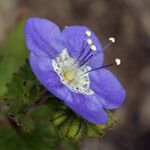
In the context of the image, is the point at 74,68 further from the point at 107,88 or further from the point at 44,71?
the point at 44,71

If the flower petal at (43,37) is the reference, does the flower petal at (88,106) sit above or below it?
below

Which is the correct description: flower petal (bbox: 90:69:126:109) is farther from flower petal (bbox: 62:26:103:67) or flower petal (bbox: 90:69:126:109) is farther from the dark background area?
the dark background area

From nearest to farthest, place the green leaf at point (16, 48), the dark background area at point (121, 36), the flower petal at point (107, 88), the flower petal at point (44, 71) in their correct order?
1. the flower petal at point (44, 71)
2. the flower petal at point (107, 88)
3. the green leaf at point (16, 48)
4. the dark background area at point (121, 36)

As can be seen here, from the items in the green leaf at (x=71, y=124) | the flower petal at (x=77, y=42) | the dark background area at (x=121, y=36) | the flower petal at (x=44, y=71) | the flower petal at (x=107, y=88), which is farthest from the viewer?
the dark background area at (x=121, y=36)

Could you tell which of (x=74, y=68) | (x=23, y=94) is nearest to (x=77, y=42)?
(x=74, y=68)

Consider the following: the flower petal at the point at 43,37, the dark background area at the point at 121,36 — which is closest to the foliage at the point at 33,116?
the flower petal at the point at 43,37

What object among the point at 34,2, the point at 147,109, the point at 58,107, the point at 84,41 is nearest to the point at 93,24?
the point at 34,2

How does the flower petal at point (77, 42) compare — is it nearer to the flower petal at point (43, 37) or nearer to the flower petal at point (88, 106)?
the flower petal at point (43, 37)
